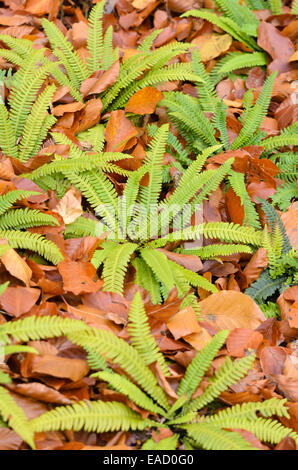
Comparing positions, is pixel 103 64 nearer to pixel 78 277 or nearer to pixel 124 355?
pixel 78 277


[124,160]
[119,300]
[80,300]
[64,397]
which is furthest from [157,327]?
[124,160]

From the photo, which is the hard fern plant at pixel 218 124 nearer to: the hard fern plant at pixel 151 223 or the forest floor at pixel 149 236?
the forest floor at pixel 149 236

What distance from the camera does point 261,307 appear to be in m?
3.10

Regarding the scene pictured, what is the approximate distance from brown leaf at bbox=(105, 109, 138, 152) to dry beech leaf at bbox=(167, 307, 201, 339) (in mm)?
1306

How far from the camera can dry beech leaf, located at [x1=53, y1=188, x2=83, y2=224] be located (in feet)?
9.86

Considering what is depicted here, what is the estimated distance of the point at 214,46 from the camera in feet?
14.5

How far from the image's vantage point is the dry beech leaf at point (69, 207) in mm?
3006

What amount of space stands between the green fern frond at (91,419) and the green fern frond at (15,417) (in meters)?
0.03

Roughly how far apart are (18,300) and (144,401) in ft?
2.67

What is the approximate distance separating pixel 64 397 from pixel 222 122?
2382 mm

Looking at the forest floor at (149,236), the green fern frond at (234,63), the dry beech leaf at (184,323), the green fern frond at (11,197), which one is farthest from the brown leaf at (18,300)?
the green fern frond at (234,63)

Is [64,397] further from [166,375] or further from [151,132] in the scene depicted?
[151,132]
